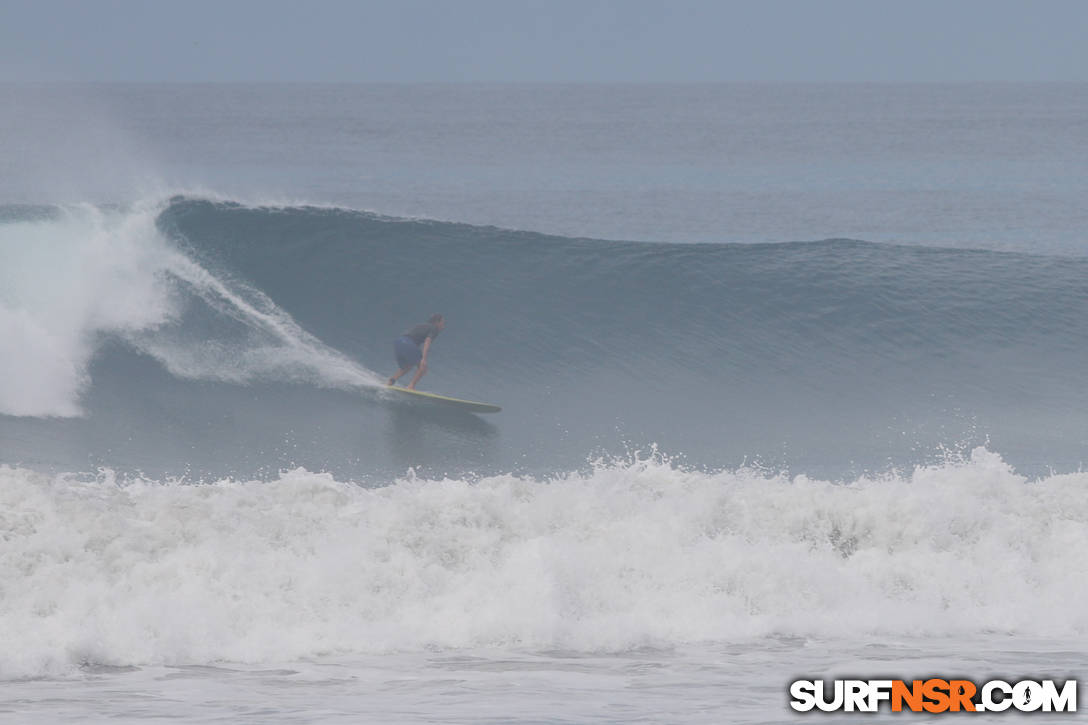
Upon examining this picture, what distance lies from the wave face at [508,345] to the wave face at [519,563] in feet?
7.49

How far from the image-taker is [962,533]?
980 cm

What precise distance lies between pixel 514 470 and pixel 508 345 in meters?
3.92

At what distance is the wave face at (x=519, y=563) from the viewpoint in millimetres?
8039

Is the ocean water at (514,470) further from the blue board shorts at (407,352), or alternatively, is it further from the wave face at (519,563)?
the blue board shorts at (407,352)

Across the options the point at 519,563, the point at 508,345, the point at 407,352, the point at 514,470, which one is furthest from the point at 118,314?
the point at 519,563

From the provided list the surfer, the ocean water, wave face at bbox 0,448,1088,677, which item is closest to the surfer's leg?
the surfer

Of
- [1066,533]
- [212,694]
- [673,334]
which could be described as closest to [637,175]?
[673,334]

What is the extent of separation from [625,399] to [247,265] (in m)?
5.40

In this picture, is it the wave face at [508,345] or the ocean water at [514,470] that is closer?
the ocean water at [514,470]

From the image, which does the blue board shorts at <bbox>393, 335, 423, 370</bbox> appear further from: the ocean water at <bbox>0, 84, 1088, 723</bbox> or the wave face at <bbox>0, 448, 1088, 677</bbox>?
the wave face at <bbox>0, 448, 1088, 677</bbox>

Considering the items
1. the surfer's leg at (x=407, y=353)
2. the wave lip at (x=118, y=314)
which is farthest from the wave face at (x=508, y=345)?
the surfer's leg at (x=407, y=353)

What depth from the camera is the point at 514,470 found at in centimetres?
1200

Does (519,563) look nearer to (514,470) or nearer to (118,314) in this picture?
(514,470)

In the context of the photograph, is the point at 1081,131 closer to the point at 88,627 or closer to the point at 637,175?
the point at 637,175
